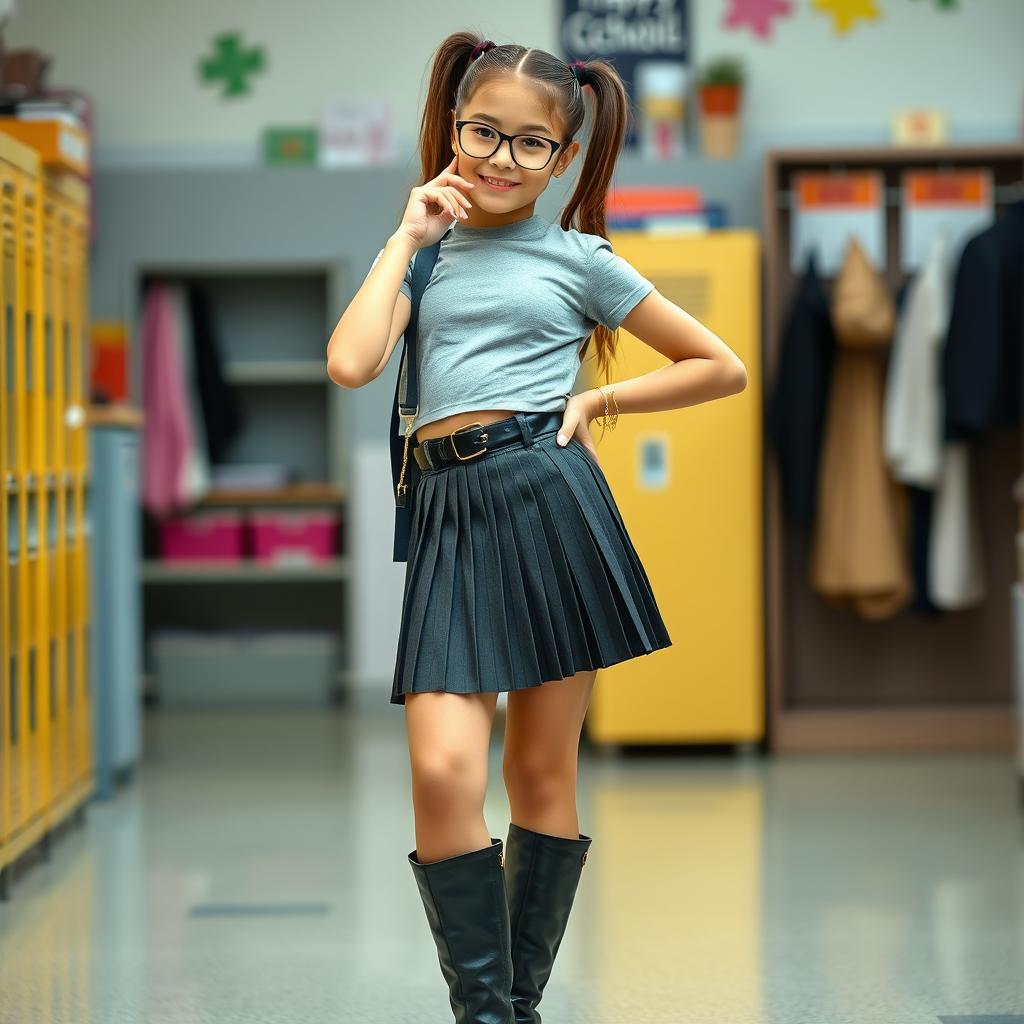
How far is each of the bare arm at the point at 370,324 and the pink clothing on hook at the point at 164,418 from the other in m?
4.24

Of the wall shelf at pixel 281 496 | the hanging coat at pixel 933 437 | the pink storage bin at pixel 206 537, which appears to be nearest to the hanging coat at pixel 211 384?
the wall shelf at pixel 281 496

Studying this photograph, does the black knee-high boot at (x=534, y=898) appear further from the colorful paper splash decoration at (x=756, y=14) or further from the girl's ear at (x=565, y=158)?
the colorful paper splash decoration at (x=756, y=14)

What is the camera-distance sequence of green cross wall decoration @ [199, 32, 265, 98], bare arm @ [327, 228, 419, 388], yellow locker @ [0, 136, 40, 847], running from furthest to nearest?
green cross wall decoration @ [199, 32, 265, 98]
yellow locker @ [0, 136, 40, 847]
bare arm @ [327, 228, 419, 388]

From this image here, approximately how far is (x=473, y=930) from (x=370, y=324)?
75 centimetres

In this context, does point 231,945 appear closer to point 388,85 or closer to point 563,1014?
point 563,1014

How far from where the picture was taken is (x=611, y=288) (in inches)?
77.3

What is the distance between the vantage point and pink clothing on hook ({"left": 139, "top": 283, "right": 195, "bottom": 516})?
5.96 metres

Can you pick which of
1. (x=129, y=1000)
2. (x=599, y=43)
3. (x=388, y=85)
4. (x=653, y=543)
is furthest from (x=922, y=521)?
(x=129, y=1000)

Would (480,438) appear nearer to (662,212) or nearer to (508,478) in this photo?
(508,478)

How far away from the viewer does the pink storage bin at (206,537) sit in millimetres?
6039

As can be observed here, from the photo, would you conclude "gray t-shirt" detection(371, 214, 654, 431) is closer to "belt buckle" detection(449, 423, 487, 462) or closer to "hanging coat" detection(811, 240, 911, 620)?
"belt buckle" detection(449, 423, 487, 462)

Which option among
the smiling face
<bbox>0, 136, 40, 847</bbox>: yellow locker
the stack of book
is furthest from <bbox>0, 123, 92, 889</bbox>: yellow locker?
the stack of book

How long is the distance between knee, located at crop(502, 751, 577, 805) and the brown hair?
583 mm

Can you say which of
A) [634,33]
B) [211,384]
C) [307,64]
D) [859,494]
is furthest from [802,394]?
[307,64]
